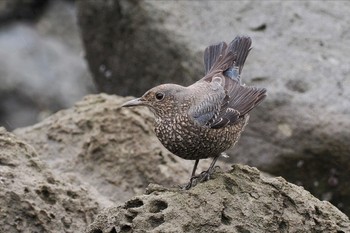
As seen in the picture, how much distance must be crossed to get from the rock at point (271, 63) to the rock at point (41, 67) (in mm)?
3921

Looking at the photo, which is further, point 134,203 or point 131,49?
point 131,49

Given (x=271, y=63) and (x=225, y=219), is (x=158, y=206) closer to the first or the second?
(x=225, y=219)

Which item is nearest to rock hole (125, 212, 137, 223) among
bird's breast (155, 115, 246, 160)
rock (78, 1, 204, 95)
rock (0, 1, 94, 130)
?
bird's breast (155, 115, 246, 160)

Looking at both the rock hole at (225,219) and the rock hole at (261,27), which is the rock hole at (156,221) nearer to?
the rock hole at (225,219)

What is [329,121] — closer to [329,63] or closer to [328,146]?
[328,146]

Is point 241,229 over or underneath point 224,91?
underneath

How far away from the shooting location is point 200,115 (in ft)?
17.2

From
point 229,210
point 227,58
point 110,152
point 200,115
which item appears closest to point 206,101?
point 200,115

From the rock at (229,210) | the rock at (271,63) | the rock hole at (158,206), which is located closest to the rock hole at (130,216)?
the rock at (229,210)

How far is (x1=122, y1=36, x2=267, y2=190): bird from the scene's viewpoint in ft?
16.9

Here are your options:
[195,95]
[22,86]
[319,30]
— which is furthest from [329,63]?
[22,86]

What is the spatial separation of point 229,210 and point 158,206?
387 millimetres

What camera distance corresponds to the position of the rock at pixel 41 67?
13.4 meters

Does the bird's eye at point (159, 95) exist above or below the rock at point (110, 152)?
above
